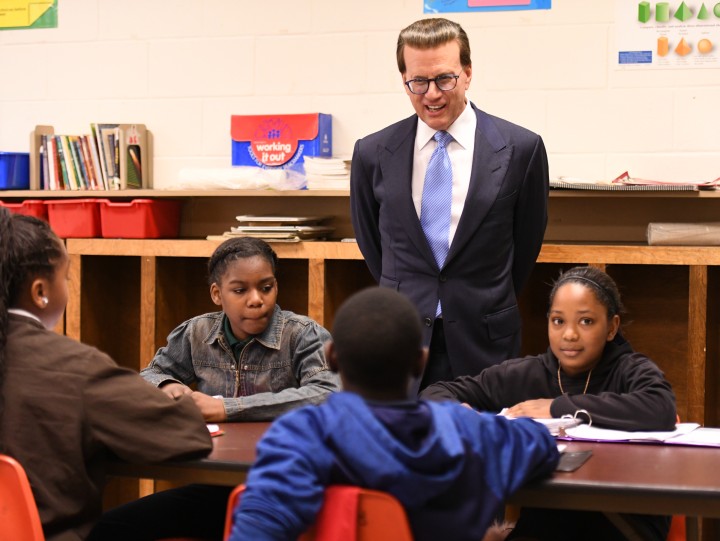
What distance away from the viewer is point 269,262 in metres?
2.72

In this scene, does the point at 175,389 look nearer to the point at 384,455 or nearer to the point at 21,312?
the point at 21,312

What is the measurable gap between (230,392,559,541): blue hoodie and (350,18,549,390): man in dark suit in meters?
1.16

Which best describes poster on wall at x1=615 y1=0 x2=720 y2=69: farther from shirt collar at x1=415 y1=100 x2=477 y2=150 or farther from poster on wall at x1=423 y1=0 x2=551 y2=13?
shirt collar at x1=415 y1=100 x2=477 y2=150

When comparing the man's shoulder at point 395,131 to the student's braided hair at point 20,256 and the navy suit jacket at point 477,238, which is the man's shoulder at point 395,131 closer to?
the navy suit jacket at point 477,238

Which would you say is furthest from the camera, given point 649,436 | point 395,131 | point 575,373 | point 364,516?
point 395,131

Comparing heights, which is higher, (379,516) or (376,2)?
(376,2)

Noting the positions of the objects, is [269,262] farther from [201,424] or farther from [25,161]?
[25,161]

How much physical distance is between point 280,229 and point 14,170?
4.31 ft

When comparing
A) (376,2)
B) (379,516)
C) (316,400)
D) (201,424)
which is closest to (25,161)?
(376,2)

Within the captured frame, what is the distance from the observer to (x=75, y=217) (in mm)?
Result: 3980

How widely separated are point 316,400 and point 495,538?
612 millimetres

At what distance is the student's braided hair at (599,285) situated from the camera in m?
2.47

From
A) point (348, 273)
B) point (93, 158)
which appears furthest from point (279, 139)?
point (93, 158)

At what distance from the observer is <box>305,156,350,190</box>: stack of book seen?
3738 mm
